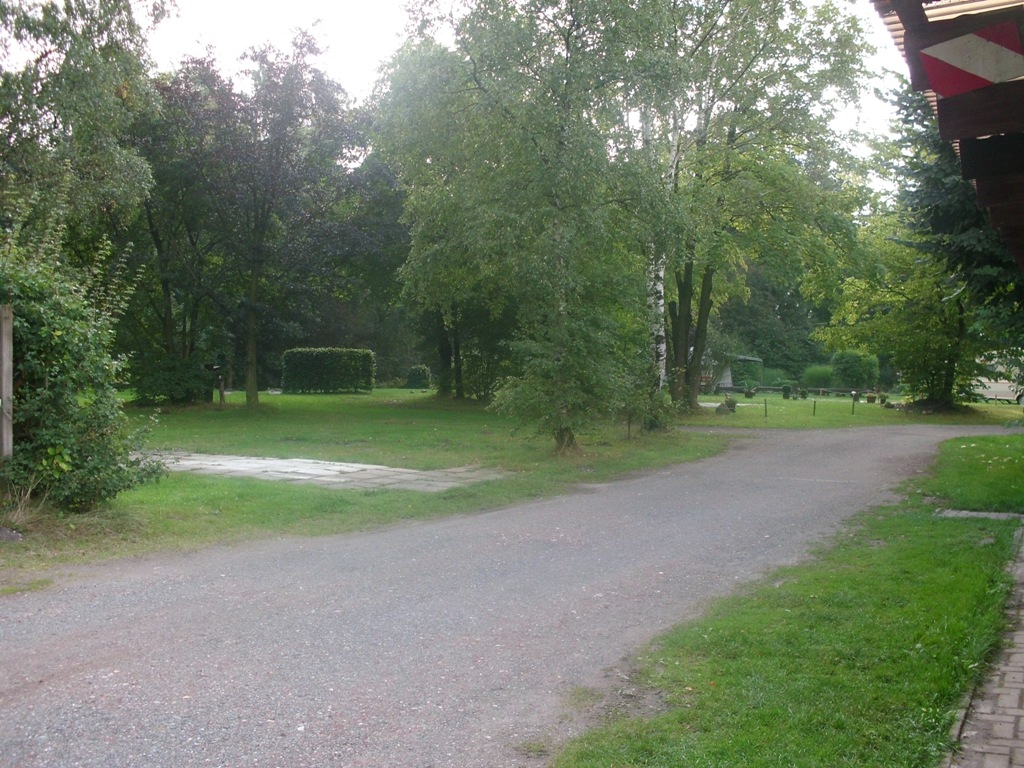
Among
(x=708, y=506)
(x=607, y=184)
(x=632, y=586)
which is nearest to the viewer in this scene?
(x=632, y=586)

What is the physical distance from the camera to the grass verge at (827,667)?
154 inches

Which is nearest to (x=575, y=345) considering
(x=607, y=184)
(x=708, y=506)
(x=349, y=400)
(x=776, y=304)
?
(x=607, y=184)

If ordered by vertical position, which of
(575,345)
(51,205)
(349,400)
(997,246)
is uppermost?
(51,205)

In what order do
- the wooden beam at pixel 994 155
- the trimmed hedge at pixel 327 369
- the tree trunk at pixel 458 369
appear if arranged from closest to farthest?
the wooden beam at pixel 994 155 → the tree trunk at pixel 458 369 → the trimmed hedge at pixel 327 369

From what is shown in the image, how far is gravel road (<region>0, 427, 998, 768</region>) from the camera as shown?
3.98m

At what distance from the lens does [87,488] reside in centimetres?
→ 872

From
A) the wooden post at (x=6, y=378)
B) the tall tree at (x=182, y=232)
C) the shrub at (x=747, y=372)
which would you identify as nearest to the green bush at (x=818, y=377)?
the shrub at (x=747, y=372)

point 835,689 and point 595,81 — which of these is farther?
point 595,81

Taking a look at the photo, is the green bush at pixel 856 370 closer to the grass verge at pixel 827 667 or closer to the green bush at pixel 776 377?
the green bush at pixel 776 377

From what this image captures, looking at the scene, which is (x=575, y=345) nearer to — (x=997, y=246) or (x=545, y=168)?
(x=545, y=168)

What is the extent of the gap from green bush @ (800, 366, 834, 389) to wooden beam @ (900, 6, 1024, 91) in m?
50.1

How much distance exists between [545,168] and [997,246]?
7.58 meters

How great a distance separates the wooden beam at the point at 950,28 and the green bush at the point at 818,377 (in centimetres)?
5007

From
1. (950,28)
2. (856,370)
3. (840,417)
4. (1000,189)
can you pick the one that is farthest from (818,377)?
(950,28)
